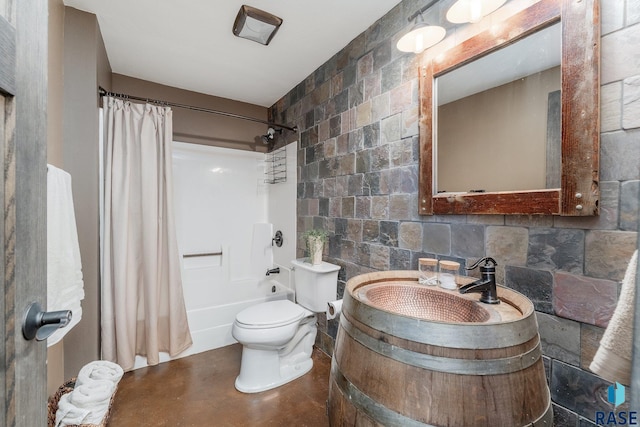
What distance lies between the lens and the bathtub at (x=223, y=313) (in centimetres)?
232

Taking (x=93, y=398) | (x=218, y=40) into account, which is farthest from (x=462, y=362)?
(x=218, y=40)

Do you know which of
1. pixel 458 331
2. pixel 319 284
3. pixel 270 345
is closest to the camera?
pixel 458 331

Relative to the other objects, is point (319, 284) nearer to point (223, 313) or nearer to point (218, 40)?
point (223, 313)

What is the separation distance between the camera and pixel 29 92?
55 centimetres

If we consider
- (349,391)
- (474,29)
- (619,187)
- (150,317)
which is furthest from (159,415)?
(474,29)

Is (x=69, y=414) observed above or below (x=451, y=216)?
below

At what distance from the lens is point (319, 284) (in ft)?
6.20

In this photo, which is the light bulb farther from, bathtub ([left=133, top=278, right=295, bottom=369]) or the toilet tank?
bathtub ([left=133, top=278, right=295, bottom=369])

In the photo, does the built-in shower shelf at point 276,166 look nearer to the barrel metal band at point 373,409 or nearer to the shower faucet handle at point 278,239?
the shower faucet handle at point 278,239

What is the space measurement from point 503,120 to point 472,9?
45 cm

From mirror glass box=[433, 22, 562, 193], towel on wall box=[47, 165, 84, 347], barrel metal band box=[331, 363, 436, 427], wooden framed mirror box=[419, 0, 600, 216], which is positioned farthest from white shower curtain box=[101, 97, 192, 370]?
wooden framed mirror box=[419, 0, 600, 216]

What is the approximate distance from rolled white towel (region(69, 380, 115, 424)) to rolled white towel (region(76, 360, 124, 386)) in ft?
0.16

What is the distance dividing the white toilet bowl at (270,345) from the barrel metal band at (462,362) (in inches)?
50.5

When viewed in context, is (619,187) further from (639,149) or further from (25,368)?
(25,368)
